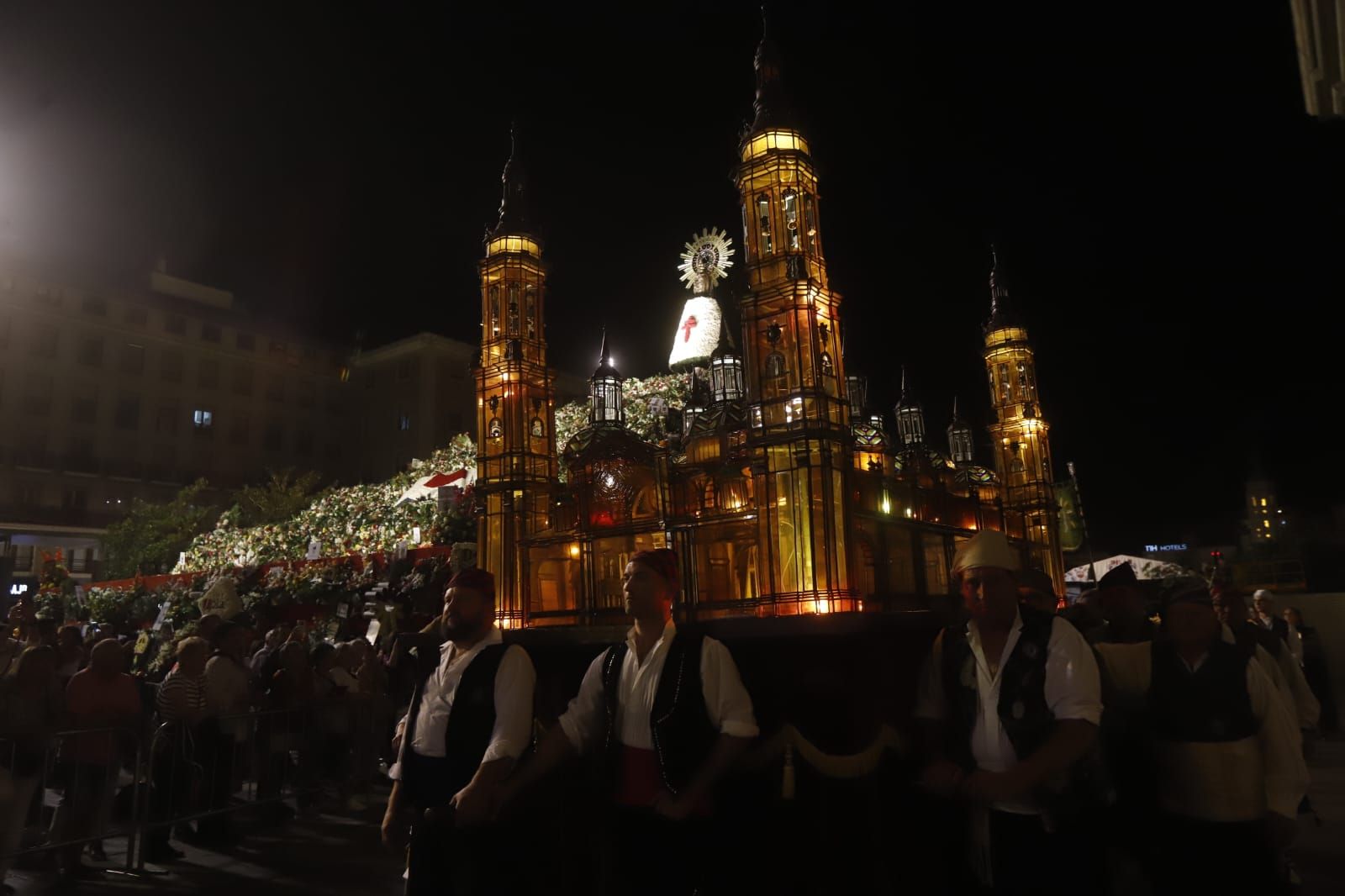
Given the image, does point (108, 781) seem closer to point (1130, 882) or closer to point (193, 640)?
point (193, 640)

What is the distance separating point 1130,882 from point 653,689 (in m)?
4.87

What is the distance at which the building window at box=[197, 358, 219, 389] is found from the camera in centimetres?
5553

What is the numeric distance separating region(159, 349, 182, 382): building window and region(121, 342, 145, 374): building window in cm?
109

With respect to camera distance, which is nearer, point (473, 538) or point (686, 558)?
point (686, 558)

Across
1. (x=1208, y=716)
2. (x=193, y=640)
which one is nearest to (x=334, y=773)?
(x=193, y=640)

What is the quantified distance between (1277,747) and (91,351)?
204ft

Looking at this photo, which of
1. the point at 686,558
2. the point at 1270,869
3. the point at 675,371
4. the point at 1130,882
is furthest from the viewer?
the point at 675,371

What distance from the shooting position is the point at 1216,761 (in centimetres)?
362

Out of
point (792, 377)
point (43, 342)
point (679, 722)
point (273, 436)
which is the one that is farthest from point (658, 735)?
point (273, 436)

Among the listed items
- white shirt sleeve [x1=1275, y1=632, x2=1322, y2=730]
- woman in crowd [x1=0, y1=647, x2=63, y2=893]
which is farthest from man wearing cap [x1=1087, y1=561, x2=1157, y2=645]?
woman in crowd [x1=0, y1=647, x2=63, y2=893]

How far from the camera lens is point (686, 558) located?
11.5 meters

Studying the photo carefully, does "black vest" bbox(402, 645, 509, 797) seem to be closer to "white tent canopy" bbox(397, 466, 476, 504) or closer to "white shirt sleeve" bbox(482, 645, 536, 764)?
"white shirt sleeve" bbox(482, 645, 536, 764)

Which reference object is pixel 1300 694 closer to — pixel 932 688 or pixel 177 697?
pixel 932 688

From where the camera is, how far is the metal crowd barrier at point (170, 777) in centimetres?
681
